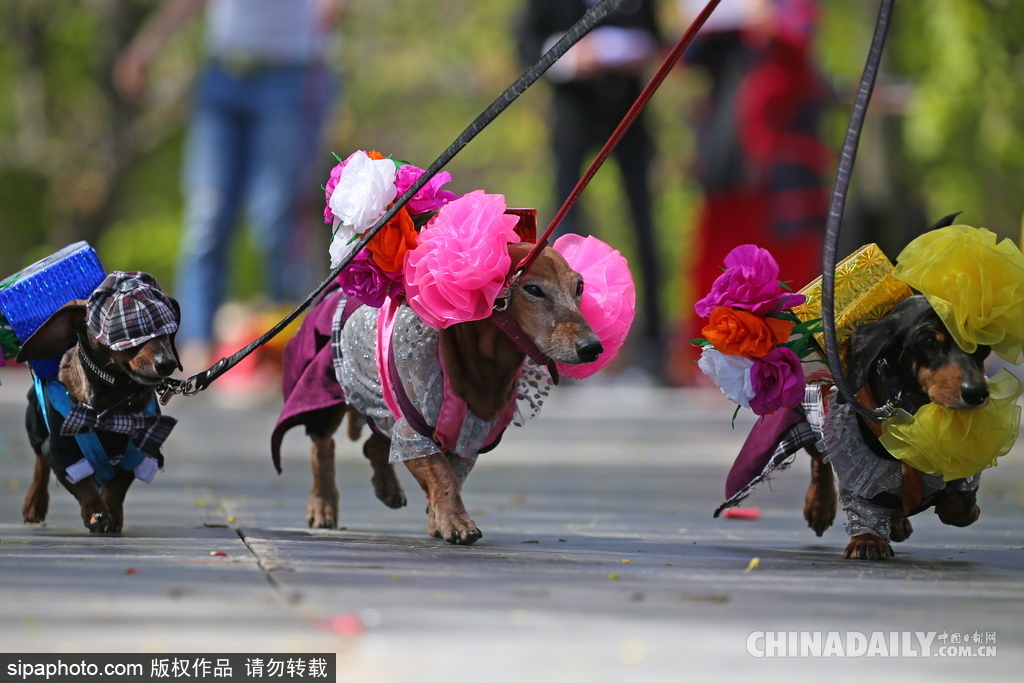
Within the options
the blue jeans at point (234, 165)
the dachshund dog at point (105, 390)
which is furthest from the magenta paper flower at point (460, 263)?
the blue jeans at point (234, 165)

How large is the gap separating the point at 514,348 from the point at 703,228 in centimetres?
995

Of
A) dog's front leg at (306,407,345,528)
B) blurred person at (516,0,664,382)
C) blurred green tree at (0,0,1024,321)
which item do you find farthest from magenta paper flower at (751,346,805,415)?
blurred green tree at (0,0,1024,321)

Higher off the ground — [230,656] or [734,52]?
[734,52]

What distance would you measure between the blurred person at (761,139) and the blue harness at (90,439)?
29.6 feet

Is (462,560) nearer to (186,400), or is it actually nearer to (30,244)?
(186,400)

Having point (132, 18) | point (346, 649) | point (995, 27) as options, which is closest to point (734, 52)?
point (995, 27)

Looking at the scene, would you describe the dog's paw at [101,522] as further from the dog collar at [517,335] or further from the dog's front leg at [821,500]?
the dog's front leg at [821,500]

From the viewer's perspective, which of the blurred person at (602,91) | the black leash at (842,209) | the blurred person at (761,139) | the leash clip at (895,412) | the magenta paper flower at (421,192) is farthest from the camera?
the blurred person at (761,139)

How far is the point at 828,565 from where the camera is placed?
13.5 feet

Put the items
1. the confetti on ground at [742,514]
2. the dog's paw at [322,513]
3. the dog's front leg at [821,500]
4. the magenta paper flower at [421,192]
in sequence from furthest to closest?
the confetti on ground at [742,514] → the dog's paw at [322,513] → the dog's front leg at [821,500] → the magenta paper flower at [421,192]

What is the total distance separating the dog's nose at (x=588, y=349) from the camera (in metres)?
4.17

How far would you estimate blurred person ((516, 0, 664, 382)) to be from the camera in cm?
1190

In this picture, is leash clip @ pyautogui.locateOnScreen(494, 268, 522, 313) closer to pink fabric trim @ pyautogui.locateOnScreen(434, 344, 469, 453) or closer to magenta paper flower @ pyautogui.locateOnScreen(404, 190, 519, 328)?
magenta paper flower @ pyautogui.locateOnScreen(404, 190, 519, 328)

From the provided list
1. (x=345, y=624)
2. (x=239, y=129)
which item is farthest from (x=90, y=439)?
(x=239, y=129)
